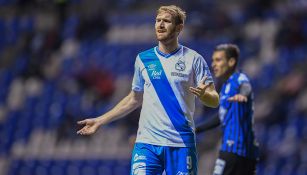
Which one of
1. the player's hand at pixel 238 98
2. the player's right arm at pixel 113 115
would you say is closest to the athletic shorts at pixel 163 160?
the player's right arm at pixel 113 115

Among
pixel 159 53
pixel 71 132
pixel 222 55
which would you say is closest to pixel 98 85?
pixel 71 132

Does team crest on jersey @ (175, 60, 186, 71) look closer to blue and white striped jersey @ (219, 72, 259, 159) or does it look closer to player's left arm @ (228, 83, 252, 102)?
player's left arm @ (228, 83, 252, 102)

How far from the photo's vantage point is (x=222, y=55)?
893 centimetres

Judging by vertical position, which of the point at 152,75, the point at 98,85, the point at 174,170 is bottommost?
the point at 174,170

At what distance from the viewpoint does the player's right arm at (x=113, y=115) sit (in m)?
7.11

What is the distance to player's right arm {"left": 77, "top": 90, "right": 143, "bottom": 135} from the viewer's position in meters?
7.11

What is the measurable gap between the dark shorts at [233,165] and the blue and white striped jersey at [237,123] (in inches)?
2.1

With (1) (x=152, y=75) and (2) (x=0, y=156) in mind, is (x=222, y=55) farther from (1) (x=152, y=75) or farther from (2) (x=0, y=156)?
(2) (x=0, y=156)

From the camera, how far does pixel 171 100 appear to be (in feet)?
23.0

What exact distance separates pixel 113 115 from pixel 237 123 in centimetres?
192

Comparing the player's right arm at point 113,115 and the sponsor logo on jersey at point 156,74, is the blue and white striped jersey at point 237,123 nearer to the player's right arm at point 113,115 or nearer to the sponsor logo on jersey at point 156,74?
the player's right arm at point 113,115

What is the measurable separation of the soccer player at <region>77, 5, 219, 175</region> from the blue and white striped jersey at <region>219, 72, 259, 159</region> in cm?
161

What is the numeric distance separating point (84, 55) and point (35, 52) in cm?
150

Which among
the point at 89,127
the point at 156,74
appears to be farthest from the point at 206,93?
the point at 89,127
